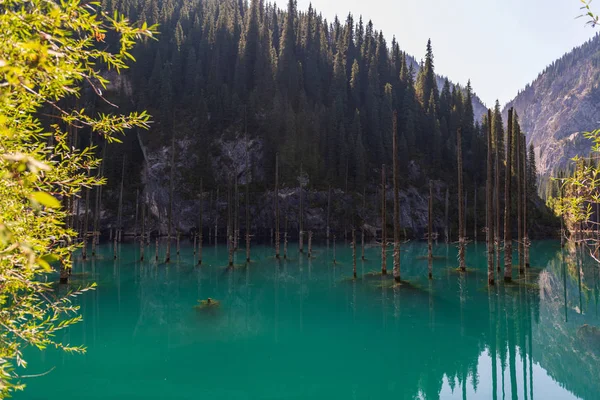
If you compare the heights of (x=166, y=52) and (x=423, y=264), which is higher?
(x=166, y=52)

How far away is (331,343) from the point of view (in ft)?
44.9

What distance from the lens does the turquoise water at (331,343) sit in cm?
1005

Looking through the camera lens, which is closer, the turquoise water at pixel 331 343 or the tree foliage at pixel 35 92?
the tree foliage at pixel 35 92

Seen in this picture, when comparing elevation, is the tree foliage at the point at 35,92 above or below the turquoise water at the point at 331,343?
above

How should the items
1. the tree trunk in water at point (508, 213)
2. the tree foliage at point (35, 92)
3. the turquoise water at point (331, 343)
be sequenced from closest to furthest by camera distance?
1. the tree foliage at point (35, 92)
2. the turquoise water at point (331, 343)
3. the tree trunk in water at point (508, 213)

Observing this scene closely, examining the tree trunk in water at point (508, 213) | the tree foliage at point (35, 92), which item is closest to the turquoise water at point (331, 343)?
the tree trunk in water at point (508, 213)

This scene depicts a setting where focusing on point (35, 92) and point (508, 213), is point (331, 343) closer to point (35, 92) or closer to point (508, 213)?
point (35, 92)

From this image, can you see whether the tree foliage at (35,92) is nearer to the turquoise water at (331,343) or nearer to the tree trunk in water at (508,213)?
the turquoise water at (331,343)

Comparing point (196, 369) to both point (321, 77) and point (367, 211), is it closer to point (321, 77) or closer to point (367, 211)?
point (367, 211)

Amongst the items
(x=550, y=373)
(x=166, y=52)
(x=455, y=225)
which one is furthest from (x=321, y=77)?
(x=550, y=373)

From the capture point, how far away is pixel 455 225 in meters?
72.9

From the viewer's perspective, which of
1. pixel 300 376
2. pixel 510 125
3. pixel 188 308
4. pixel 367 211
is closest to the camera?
pixel 300 376

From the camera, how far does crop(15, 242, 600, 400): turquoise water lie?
396 inches

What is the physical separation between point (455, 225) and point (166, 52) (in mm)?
91460
